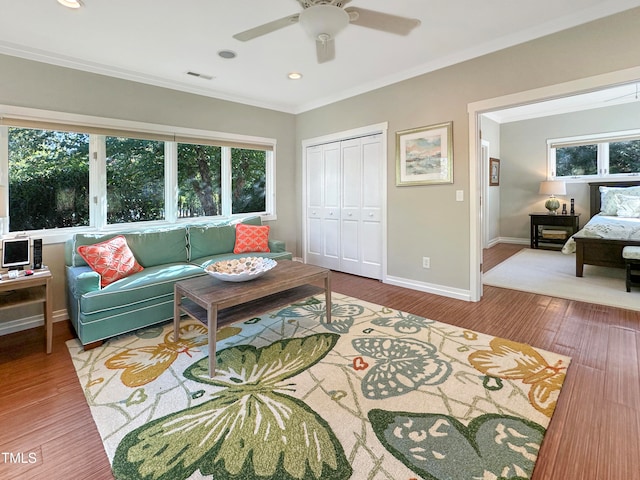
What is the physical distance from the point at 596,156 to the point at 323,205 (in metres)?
5.61

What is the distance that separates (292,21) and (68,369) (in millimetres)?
2906

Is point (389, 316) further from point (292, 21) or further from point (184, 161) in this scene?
point (184, 161)

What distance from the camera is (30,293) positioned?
2635 millimetres

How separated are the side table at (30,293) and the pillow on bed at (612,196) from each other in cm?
799

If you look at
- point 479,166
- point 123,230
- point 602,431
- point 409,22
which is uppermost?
point 409,22

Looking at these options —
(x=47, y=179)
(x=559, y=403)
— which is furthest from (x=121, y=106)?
(x=559, y=403)

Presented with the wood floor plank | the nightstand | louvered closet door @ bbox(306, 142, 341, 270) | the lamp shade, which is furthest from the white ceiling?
the nightstand

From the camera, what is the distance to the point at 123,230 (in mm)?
3648

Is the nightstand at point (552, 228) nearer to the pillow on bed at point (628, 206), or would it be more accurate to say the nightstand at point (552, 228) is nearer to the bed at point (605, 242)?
the pillow on bed at point (628, 206)

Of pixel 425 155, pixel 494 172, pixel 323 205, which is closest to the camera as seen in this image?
pixel 425 155

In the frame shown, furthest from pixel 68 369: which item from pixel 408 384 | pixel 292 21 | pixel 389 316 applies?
pixel 292 21

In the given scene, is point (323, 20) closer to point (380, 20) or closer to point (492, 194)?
point (380, 20)

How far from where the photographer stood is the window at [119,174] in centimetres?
310

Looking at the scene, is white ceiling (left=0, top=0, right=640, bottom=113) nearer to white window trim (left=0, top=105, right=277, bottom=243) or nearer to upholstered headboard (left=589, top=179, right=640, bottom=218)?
white window trim (left=0, top=105, right=277, bottom=243)
